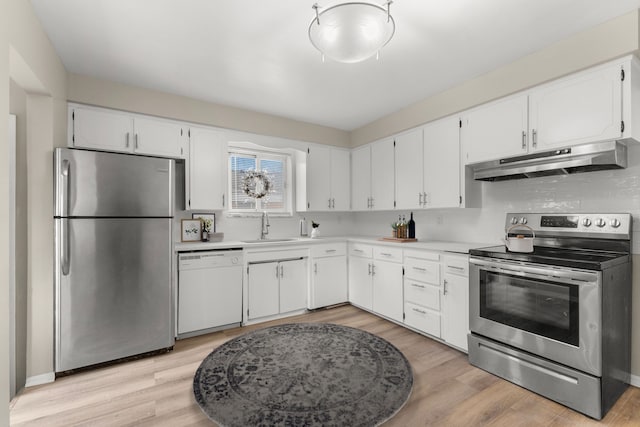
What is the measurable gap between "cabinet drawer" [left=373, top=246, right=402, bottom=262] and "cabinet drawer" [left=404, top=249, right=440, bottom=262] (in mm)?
102

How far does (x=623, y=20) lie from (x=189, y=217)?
164 inches

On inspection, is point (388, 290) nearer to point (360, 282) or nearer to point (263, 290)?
point (360, 282)

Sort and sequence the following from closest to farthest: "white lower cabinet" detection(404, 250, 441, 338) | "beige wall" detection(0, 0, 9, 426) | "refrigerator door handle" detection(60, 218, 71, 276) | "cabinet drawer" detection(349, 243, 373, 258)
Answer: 1. "beige wall" detection(0, 0, 9, 426)
2. "refrigerator door handle" detection(60, 218, 71, 276)
3. "white lower cabinet" detection(404, 250, 441, 338)
4. "cabinet drawer" detection(349, 243, 373, 258)

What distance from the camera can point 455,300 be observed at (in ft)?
9.05

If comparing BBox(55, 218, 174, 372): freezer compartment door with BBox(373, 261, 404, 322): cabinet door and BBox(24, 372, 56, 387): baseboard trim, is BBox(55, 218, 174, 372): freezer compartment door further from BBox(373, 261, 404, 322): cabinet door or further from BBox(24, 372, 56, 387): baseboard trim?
BBox(373, 261, 404, 322): cabinet door

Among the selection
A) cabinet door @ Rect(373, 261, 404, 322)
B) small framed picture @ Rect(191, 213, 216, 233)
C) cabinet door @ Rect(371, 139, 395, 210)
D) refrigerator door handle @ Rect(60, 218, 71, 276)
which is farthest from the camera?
cabinet door @ Rect(371, 139, 395, 210)

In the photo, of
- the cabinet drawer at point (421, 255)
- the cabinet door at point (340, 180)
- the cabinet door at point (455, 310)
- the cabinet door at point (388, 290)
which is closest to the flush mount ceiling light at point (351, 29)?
the cabinet drawer at point (421, 255)

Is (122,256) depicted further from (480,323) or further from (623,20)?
(623,20)

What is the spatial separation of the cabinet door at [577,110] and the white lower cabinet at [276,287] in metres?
2.73

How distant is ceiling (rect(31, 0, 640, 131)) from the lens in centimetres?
193

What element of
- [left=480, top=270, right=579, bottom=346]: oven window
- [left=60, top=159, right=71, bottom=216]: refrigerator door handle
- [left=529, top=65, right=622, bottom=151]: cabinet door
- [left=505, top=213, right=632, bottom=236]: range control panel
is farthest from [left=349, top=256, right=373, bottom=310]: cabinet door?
[left=60, top=159, right=71, bottom=216]: refrigerator door handle

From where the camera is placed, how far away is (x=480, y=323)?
2447 millimetres

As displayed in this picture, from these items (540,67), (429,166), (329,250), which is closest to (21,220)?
(329,250)

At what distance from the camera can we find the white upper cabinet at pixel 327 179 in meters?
4.29
